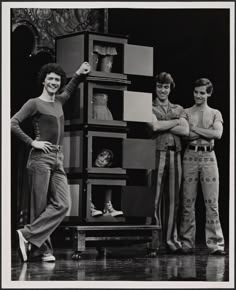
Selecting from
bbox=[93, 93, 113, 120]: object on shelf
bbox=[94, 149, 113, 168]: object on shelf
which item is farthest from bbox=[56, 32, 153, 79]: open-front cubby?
bbox=[94, 149, 113, 168]: object on shelf

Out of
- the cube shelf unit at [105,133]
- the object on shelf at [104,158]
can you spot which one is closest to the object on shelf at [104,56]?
the cube shelf unit at [105,133]

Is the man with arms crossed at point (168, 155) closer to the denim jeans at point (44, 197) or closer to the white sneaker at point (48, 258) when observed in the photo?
the denim jeans at point (44, 197)

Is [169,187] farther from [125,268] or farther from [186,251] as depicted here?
[125,268]

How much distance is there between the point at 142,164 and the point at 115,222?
1.64ft

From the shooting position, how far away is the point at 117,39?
680 cm

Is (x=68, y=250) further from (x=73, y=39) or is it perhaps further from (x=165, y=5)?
(x=165, y=5)

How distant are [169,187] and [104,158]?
0.63 meters

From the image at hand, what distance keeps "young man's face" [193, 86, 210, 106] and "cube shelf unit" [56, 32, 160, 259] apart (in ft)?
1.37

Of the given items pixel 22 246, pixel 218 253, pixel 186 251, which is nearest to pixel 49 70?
pixel 22 246

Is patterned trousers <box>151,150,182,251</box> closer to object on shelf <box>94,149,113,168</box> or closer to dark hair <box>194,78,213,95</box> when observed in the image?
object on shelf <box>94,149,113,168</box>

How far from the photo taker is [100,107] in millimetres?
6730

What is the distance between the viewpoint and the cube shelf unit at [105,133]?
6.66 meters

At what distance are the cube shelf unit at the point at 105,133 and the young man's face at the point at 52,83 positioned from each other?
9.4 inches

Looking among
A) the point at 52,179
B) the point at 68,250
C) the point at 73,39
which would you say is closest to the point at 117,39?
the point at 73,39
